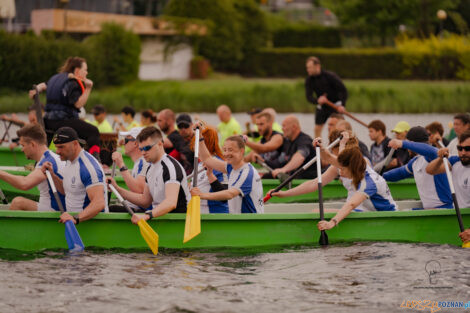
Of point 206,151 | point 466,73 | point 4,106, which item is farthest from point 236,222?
point 466,73

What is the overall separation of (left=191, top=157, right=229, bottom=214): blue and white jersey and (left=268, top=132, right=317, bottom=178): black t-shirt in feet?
8.83

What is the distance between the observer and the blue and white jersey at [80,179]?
27.3 ft

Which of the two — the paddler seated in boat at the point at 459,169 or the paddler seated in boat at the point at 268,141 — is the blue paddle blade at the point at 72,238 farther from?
the paddler seated in boat at the point at 268,141

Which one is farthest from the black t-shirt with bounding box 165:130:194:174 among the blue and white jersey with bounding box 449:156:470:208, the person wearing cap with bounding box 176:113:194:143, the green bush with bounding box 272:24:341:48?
the green bush with bounding box 272:24:341:48

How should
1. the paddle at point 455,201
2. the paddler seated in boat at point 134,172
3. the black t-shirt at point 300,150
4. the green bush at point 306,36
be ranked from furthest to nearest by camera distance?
the green bush at point 306,36
the black t-shirt at point 300,150
the paddler seated in boat at point 134,172
the paddle at point 455,201

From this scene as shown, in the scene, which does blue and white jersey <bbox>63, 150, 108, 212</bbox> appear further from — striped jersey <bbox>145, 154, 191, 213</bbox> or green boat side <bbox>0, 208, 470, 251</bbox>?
striped jersey <bbox>145, 154, 191, 213</bbox>

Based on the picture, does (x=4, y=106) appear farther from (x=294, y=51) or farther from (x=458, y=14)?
(x=458, y=14)

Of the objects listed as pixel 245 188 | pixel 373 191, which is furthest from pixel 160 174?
pixel 373 191

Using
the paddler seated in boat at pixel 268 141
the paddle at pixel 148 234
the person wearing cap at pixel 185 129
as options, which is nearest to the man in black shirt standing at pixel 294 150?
the paddler seated in boat at pixel 268 141

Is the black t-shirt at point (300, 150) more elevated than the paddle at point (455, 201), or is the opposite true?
the black t-shirt at point (300, 150)

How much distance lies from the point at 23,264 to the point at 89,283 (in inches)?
37.6

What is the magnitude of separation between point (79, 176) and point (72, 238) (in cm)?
61

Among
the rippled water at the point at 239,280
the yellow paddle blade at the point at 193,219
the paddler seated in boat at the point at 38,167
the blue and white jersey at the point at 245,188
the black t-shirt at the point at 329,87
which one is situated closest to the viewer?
the rippled water at the point at 239,280

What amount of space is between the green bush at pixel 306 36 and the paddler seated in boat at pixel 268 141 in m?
34.3
